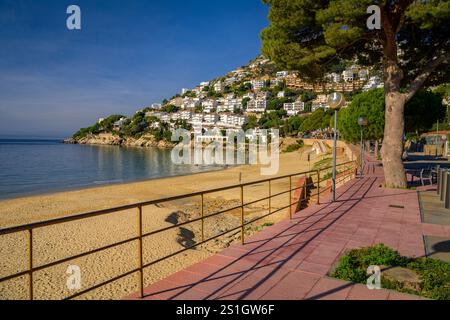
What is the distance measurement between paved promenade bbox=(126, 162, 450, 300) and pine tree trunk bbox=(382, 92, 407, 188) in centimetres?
301

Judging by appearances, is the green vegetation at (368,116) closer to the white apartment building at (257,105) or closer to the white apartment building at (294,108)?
the white apartment building at (294,108)

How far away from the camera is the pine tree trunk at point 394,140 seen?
33.8 feet

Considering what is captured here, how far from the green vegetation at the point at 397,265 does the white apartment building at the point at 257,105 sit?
143m

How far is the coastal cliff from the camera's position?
115938 millimetres

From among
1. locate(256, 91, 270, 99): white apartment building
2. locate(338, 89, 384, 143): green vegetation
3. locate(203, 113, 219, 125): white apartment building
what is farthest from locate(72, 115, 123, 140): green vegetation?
locate(338, 89, 384, 143): green vegetation

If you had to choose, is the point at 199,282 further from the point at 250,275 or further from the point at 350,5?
the point at 350,5

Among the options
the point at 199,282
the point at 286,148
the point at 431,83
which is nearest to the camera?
the point at 199,282

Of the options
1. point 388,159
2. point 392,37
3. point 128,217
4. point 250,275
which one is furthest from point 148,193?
point 250,275

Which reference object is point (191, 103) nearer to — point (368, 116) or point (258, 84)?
point (258, 84)

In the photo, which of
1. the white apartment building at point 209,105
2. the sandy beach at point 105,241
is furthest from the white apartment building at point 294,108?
the sandy beach at point 105,241

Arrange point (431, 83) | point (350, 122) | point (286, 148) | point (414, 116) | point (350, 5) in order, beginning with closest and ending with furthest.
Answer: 1. point (350, 5)
2. point (431, 83)
3. point (414, 116)
4. point (350, 122)
5. point (286, 148)

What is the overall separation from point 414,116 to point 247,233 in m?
14.7

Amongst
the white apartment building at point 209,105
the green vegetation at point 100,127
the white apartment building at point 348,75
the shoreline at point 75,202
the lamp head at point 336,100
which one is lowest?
the shoreline at point 75,202

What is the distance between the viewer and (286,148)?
2724 inches
